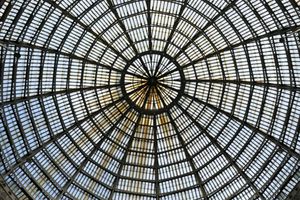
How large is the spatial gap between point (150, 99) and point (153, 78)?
8.90ft

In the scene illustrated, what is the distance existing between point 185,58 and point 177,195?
46.6 feet

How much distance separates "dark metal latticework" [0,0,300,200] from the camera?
37.3 m

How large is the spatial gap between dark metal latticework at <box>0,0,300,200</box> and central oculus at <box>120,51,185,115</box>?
11cm

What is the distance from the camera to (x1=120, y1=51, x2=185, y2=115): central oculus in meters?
43.8

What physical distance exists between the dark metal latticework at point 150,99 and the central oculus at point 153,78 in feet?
0.35

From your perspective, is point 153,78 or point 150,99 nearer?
point 153,78

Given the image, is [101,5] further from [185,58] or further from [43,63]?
[185,58]

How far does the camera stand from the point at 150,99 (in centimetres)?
4541

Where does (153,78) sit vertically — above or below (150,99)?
above

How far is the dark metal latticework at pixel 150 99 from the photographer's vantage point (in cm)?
3734

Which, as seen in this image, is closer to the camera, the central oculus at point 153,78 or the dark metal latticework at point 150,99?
the dark metal latticework at point 150,99

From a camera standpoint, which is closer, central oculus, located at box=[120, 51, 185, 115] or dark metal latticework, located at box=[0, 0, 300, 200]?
dark metal latticework, located at box=[0, 0, 300, 200]

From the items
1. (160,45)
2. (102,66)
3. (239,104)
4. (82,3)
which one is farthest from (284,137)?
(82,3)

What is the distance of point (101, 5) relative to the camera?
129 feet
